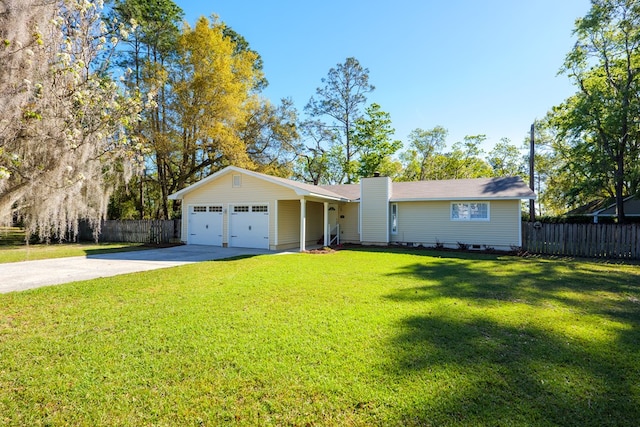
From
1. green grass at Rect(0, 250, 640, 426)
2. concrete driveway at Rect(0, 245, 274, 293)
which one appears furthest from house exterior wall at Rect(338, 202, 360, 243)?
green grass at Rect(0, 250, 640, 426)

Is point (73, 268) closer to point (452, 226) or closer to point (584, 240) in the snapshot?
point (452, 226)

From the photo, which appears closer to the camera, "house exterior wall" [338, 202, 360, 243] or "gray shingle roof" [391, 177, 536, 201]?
"gray shingle roof" [391, 177, 536, 201]

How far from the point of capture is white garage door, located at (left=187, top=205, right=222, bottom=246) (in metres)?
14.9

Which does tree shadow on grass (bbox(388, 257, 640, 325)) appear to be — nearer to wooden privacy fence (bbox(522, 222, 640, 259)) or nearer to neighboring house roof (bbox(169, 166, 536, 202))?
wooden privacy fence (bbox(522, 222, 640, 259))

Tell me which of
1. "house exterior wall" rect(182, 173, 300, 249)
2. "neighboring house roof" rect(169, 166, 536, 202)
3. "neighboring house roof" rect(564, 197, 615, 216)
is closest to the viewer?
"neighboring house roof" rect(169, 166, 536, 202)

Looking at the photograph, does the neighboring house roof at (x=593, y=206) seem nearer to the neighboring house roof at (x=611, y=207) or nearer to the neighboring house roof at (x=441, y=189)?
the neighboring house roof at (x=611, y=207)

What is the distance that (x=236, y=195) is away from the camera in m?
14.4

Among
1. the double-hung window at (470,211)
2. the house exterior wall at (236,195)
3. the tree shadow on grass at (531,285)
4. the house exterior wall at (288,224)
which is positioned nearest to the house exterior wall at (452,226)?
the double-hung window at (470,211)

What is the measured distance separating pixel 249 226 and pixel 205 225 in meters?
2.63

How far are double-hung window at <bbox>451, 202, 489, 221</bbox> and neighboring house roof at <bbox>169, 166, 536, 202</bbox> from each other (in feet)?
1.60

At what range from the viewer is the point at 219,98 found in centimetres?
1891

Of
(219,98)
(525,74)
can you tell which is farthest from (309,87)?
(525,74)

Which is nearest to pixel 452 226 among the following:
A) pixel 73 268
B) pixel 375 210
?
pixel 375 210

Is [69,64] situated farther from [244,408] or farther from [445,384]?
[445,384]
